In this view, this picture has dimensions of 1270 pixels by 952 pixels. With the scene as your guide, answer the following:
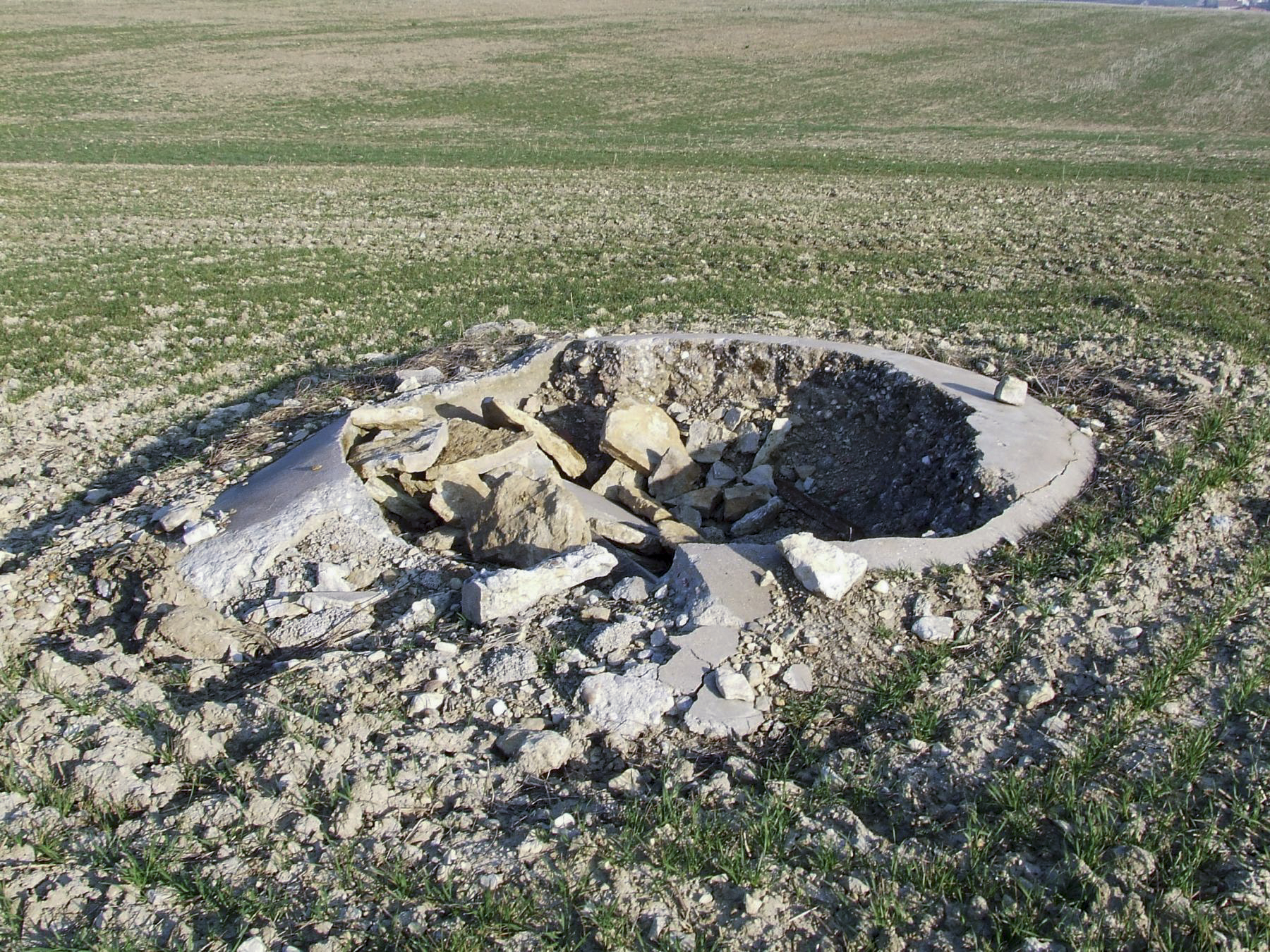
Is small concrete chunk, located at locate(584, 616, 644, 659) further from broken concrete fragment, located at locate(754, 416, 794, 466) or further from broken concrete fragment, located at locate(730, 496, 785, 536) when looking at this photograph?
broken concrete fragment, located at locate(754, 416, 794, 466)

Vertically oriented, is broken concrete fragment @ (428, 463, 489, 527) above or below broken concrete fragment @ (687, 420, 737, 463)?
above

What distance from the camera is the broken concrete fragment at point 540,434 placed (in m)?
6.79

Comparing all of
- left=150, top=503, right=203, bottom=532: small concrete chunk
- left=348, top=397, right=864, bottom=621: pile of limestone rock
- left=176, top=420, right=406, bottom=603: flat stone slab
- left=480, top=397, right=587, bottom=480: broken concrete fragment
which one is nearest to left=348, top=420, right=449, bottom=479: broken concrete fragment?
left=348, top=397, right=864, bottom=621: pile of limestone rock

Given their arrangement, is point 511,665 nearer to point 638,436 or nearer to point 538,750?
point 538,750

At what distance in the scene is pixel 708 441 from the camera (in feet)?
23.9

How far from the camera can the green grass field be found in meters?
3.11

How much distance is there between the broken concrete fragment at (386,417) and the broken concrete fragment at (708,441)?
2.05 m

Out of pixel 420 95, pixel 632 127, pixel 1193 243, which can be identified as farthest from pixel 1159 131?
pixel 420 95

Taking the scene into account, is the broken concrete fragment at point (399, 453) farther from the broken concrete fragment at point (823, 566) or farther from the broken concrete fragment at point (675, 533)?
the broken concrete fragment at point (823, 566)

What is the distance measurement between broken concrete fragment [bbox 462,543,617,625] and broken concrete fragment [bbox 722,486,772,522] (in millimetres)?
1839

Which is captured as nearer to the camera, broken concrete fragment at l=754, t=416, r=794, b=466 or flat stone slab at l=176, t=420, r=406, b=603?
flat stone slab at l=176, t=420, r=406, b=603

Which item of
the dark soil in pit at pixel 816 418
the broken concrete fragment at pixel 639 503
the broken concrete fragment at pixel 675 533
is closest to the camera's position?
the broken concrete fragment at pixel 675 533

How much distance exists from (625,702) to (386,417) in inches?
136

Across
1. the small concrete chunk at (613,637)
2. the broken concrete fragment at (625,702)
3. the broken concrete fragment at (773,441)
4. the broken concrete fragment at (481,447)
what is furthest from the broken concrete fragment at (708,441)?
the broken concrete fragment at (625,702)
